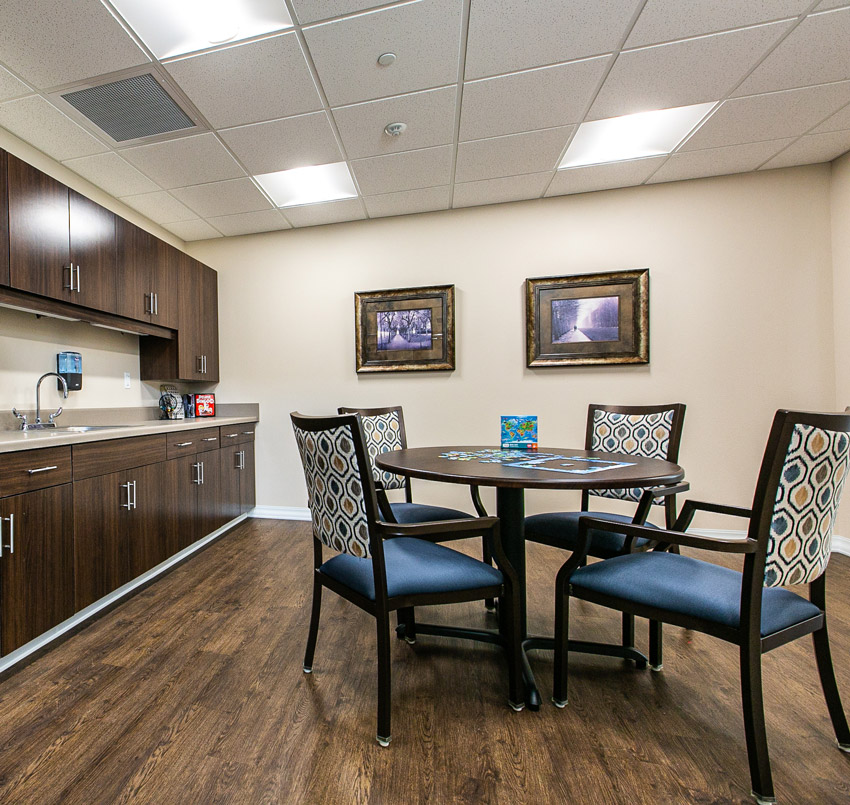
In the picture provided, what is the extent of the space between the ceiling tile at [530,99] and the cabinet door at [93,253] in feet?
7.25

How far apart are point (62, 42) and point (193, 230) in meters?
1.90

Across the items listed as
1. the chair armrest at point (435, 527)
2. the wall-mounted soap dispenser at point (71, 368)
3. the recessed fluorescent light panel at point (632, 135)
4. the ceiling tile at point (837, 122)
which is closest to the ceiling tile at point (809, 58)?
the recessed fluorescent light panel at point (632, 135)

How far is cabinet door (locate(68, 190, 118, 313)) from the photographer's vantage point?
2.24 m

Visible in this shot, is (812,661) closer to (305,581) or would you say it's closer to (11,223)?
(305,581)

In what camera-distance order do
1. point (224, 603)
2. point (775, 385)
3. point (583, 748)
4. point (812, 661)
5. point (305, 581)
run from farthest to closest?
point (775, 385) → point (305, 581) → point (224, 603) → point (812, 661) → point (583, 748)

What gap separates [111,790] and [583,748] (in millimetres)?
1322

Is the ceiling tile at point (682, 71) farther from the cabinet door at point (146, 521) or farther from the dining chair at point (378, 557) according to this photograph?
the cabinet door at point (146, 521)

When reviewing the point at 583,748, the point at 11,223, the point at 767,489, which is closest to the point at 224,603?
the point at 583,748

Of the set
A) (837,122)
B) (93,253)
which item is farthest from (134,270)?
(837,122)

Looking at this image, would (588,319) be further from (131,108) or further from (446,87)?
(131,108)

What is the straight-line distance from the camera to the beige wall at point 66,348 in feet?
7.51

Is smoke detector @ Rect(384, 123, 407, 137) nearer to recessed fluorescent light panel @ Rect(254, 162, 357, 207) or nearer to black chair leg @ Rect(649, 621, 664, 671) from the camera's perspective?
recessed fluorescent light panel @ Rect(254, 162, 357, 207)

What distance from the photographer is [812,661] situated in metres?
1.62

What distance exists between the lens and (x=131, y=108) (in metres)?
2.10
